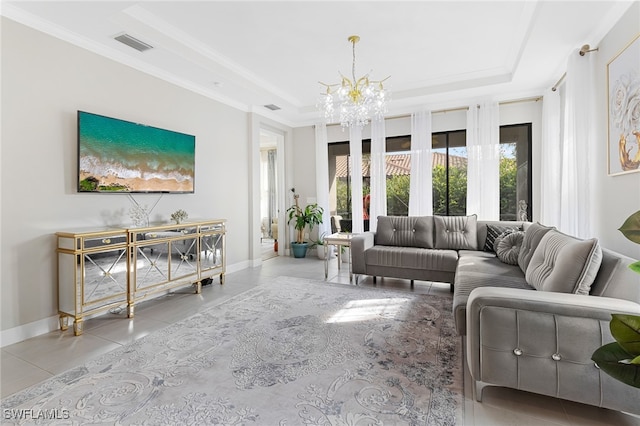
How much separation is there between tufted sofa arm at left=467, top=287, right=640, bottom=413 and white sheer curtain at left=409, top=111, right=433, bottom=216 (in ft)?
12.2

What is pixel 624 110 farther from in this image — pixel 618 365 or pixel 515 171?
pixel 515 171

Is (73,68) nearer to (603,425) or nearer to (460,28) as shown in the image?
(460,28)

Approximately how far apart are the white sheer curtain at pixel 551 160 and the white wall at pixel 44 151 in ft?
16.7

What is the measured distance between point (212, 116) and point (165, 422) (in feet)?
13.3

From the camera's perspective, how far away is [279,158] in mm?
6672

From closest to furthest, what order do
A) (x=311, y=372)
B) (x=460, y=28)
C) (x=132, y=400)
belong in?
1. (x=132, y=400)
2. (x=311, y=372)
3. (x=460, y=28)

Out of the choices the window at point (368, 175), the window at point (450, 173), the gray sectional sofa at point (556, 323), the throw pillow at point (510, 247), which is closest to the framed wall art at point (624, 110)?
the gray sectional sofa at point (556, 323)

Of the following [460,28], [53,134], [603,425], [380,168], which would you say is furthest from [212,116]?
[603,425]

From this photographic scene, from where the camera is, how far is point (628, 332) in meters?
1.17

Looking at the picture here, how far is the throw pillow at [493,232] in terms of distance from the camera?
3.95 m

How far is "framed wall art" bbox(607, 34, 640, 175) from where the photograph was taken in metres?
2.32

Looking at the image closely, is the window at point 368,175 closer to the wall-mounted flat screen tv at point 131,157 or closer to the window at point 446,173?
the window at point 446,173

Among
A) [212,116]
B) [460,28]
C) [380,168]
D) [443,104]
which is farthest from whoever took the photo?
[380,168]

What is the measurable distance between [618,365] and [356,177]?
5.01 m
